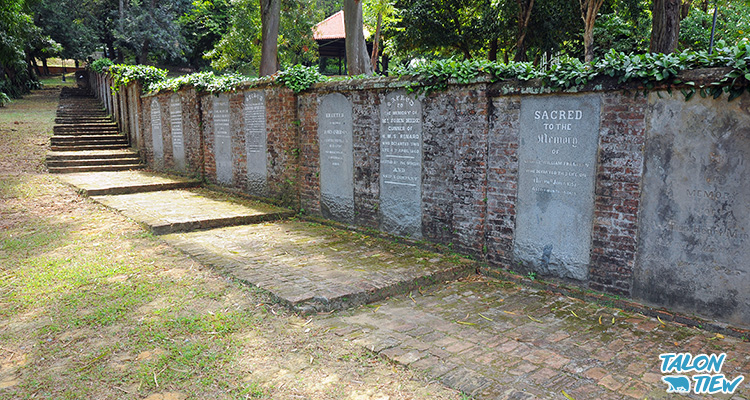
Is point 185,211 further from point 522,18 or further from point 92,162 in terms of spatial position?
point 522,18

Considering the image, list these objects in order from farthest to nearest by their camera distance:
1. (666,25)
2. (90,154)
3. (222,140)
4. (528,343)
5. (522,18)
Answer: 1. (522,18)
2. (90,154)
3. (222,140)
4. (666,25)
5. (528,343)

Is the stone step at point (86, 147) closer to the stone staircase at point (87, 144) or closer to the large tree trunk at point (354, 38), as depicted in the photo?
the stone staircase at point (87, 144)

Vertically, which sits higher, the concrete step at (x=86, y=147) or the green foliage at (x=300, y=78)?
the green foliage at (x=300, y=78)

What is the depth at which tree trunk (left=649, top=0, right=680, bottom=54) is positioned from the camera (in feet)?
28.0

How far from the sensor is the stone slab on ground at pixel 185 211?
24.3 feet

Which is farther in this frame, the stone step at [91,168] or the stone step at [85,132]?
the stone step at [85,132]

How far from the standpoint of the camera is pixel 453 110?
18.9ft

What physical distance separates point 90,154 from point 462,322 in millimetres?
12815

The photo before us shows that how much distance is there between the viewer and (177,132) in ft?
39.2

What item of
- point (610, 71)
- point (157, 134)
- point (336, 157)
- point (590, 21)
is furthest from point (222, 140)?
point (590, 21)

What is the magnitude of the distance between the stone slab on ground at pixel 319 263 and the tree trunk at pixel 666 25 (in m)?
5.92

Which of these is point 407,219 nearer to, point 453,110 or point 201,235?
point 453,110

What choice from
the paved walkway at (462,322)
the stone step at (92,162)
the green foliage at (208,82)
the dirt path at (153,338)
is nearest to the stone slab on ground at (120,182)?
the stone step at (92,162)

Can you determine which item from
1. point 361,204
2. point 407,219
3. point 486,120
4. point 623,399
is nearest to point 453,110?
point 486,120
